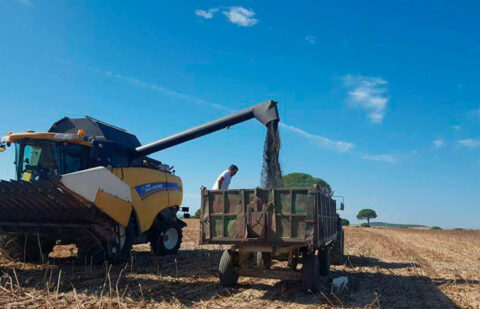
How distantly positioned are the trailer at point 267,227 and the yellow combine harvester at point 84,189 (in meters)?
3.00

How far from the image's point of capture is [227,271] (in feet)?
25.1

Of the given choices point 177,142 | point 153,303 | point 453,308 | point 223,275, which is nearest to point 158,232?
point 177,142

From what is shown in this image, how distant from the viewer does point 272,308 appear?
248 inches

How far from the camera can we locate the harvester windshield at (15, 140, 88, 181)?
959 cm

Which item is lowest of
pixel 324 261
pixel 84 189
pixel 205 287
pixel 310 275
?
pixel 205 287

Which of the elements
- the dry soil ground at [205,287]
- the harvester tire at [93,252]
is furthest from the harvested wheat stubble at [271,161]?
the harvester tire at [93,252]

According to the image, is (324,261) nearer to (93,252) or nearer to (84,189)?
(84,189)

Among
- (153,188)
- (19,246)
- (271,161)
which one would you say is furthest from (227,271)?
(19,246)

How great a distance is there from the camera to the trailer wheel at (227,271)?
764 centimetres

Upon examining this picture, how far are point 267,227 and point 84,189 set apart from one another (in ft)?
13.7

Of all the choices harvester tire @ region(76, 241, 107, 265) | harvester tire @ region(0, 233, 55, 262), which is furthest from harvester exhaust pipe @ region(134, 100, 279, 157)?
harvester tire @ region(0, 233, 55, 262)

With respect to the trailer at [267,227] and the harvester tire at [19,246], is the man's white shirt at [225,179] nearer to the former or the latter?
the trailer at [267,227]

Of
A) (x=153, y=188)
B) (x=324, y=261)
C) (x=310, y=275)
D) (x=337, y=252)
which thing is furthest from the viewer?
(x=153, y=188)

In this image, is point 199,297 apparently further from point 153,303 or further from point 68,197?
point 68,197
